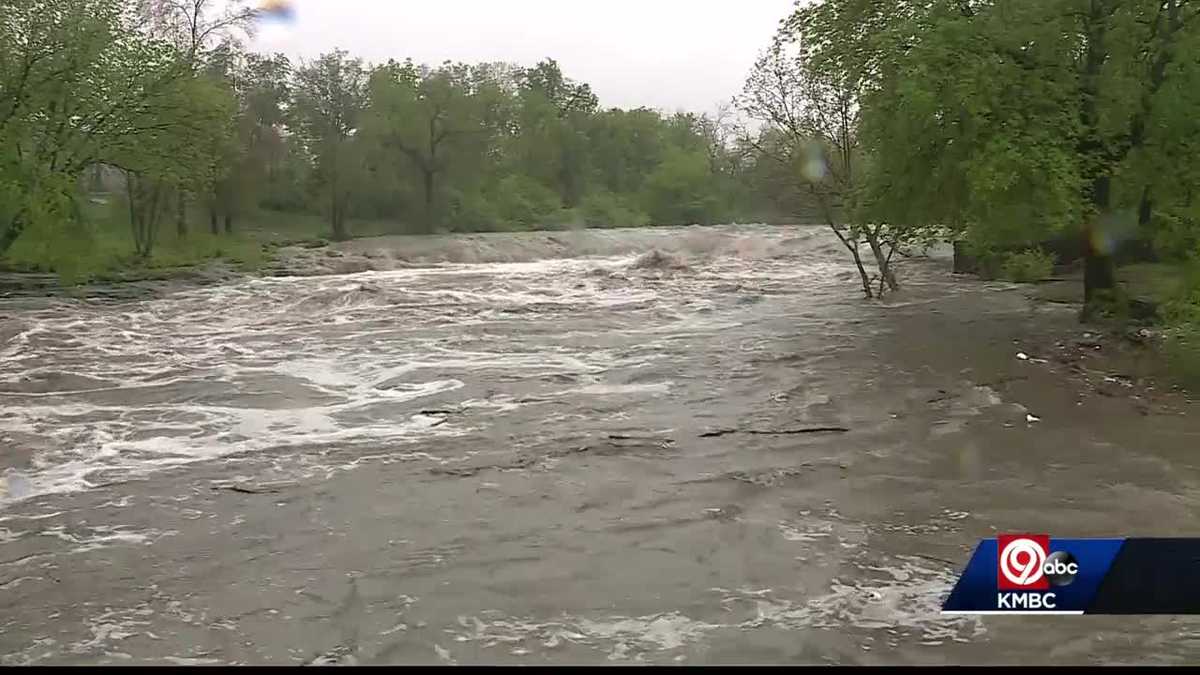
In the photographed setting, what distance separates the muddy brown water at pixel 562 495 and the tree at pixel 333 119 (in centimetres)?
4227

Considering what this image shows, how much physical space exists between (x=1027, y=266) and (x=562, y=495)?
2216 centimetres

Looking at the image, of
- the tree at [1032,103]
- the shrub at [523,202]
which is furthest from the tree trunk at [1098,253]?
the shrub at [523,202]

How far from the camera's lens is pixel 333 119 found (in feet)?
208

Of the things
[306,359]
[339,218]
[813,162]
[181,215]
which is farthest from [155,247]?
[813,162]

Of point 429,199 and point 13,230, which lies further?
point 429,199

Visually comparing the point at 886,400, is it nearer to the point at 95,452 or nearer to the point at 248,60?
the point at 95,452

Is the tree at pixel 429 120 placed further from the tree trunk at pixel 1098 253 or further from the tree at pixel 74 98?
the tree trunk at pixel 1098 253

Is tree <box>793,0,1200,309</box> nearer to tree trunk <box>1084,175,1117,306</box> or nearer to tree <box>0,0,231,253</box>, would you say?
tree trunk <box>1084,175,1117,306</box>

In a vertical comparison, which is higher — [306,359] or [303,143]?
[303,143]

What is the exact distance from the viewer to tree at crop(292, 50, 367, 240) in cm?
6150

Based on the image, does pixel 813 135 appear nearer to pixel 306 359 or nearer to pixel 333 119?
pixel 306 359

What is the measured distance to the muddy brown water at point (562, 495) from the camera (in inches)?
259

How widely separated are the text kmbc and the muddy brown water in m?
0.54

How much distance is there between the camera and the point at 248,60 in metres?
57.3
